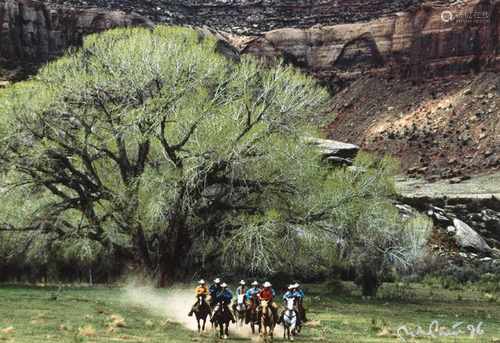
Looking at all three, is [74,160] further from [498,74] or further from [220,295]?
[498,74]

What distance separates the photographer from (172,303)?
25.0m

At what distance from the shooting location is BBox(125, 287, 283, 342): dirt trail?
1982 cm

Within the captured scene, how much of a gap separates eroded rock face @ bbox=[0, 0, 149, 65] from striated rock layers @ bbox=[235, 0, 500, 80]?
2599cm

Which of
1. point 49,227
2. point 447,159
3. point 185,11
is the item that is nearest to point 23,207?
point 49,227

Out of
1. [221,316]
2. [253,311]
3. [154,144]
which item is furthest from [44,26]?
[221,316]

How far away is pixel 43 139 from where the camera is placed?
28.3 m

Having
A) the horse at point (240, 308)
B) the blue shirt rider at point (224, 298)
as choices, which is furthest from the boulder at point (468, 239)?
the blue shirt rider at point (224, 298)

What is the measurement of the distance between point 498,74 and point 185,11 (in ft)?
177

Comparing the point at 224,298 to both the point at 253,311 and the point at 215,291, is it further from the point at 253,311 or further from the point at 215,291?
the point at 253,311

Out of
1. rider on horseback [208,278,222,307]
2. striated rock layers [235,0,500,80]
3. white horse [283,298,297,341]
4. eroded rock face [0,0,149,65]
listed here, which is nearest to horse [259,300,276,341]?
white horse [283,298,297,341]

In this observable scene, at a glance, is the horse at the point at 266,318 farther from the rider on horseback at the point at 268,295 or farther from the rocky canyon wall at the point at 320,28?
the rocky canyon wall at the point at 320,28

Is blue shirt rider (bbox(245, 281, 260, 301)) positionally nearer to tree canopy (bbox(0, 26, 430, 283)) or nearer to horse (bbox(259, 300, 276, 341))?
horse (bbox(259, 300, 276, 341))
